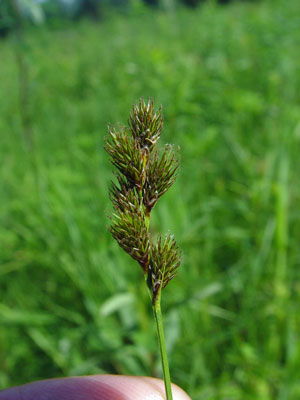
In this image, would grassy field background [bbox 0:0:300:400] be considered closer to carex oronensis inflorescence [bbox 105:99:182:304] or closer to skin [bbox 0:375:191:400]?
skin [bbox 0:375:191:400]

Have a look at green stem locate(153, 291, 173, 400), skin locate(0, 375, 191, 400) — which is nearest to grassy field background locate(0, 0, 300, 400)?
skin locate(0, 375, 191, 400)

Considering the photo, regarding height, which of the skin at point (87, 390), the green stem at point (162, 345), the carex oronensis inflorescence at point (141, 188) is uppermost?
the carex oronensis inflorescence at point (141, 188)

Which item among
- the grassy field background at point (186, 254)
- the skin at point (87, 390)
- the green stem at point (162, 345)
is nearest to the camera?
the green stem at point (162, 345)

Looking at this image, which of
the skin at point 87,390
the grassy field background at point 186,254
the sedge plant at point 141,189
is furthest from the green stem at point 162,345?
the grassy field background at point 186,254

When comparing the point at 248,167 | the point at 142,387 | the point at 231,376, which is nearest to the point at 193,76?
the point at 248,167

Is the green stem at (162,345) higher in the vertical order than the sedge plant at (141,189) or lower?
lower

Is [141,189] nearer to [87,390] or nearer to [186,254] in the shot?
[87,390]

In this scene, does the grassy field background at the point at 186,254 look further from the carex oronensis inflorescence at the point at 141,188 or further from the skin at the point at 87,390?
the carex oronensis inflorescence at the point at 141,188
